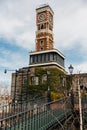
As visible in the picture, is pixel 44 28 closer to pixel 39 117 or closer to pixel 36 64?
pixel 36 64

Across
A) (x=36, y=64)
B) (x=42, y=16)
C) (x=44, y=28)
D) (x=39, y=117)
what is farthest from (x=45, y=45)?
(x=39, y=117)

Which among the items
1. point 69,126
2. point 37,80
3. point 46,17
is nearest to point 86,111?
point 69,126

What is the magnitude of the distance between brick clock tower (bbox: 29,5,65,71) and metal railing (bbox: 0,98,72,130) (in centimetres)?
2736

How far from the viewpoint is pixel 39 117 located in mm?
9359

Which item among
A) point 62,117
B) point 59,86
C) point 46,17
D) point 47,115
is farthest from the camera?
point 46,17

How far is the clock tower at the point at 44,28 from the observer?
4978cm

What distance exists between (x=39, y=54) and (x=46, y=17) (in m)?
14.8

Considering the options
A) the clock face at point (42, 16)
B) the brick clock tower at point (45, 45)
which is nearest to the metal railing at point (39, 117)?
the brick clock tower at point (45, 45)

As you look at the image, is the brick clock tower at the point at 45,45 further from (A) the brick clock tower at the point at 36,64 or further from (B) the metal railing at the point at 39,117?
(B) the metal railing at the point at 39,117

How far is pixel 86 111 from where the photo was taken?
44.1 feet

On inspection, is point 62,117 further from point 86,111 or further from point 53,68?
point 53,68

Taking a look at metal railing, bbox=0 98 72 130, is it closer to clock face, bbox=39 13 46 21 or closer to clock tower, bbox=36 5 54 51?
clock tower, bbox=36 5 54 51

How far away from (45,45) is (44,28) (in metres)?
4.80

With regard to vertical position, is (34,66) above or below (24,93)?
above
